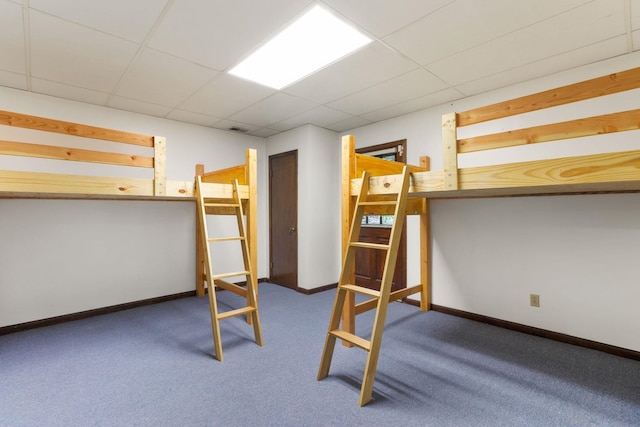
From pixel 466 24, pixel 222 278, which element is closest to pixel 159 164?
pixel 222 278

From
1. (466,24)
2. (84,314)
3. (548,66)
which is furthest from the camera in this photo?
(84,314)

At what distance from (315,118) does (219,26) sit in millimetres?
2193

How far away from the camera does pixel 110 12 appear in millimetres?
1955

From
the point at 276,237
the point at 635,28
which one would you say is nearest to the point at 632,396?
the point at 635,28

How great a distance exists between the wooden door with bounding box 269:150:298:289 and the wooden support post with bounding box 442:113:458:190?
9.58 ft

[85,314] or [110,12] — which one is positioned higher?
[110,12]

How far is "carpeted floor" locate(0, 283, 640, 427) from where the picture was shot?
186 cm

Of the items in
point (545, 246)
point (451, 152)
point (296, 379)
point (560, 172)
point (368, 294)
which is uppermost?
point (451, 152)

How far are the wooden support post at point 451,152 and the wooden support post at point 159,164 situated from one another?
7.42ft

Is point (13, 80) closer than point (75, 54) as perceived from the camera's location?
No

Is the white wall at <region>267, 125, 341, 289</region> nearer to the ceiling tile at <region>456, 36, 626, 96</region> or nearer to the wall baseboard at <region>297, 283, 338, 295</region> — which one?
the wall baseboard at <region>297, 283, 338, 295</region>

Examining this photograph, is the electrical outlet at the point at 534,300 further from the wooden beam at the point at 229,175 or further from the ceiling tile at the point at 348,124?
the wooden beam at the point at 229,175

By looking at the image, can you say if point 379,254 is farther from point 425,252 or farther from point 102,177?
point 102,177

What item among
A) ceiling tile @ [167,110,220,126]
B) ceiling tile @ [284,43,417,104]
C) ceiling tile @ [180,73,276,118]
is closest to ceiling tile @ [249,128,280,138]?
ceiling tile @ [167,110,220,126]
